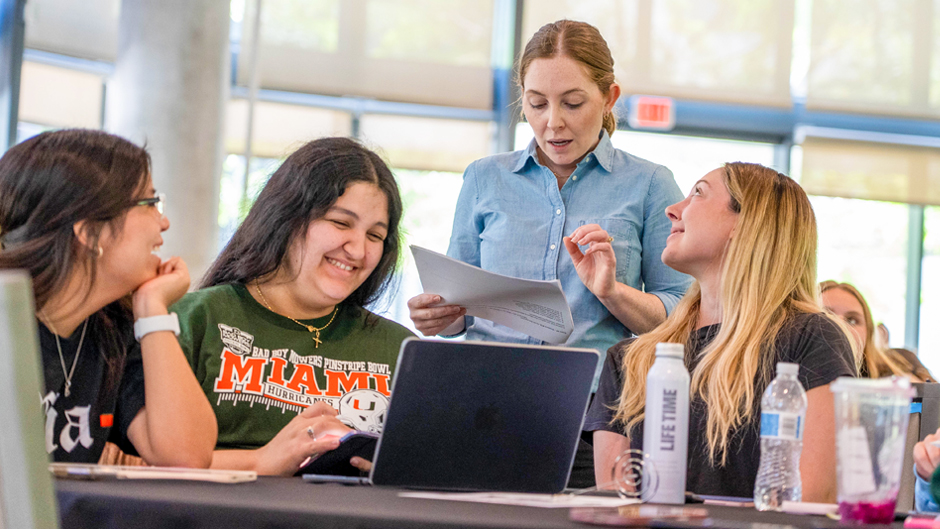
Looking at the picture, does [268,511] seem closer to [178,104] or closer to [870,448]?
[870,448]

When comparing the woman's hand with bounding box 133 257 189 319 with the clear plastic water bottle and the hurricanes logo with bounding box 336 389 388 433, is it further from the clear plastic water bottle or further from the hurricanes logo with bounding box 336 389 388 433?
the clear plastic water bottle

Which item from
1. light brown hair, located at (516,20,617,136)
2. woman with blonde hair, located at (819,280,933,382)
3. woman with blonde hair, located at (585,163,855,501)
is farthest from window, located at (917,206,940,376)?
woman with blonde hair, located at (585,163,855,501)

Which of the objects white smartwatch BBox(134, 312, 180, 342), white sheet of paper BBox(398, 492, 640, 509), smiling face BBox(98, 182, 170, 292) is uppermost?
smiling face BBox(98, 182, 170, 292)

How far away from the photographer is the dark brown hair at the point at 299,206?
183 centimetres

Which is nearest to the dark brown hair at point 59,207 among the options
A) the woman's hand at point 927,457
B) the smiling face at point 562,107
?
the smiling face at point 562,107

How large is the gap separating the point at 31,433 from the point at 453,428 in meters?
0.58

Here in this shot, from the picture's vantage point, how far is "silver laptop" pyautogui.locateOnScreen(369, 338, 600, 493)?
3.70ft

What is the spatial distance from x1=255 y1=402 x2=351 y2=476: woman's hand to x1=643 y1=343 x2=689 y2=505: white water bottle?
0.48m

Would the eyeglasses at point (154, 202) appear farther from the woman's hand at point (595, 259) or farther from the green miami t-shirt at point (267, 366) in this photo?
the woman's hand at point (595, 259)

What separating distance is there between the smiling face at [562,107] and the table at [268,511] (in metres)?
1.31

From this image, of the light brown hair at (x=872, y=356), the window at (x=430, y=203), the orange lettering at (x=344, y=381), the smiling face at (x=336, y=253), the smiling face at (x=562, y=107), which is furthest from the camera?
the window at (x=430, y=203)

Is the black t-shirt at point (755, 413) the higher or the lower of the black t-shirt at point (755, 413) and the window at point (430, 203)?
the lower

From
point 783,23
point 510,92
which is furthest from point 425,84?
point 783,23

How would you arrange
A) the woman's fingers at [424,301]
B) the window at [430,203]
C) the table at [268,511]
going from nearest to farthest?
the table at [268,511], the woman's fingers at [424,301], the window at [430,203]
